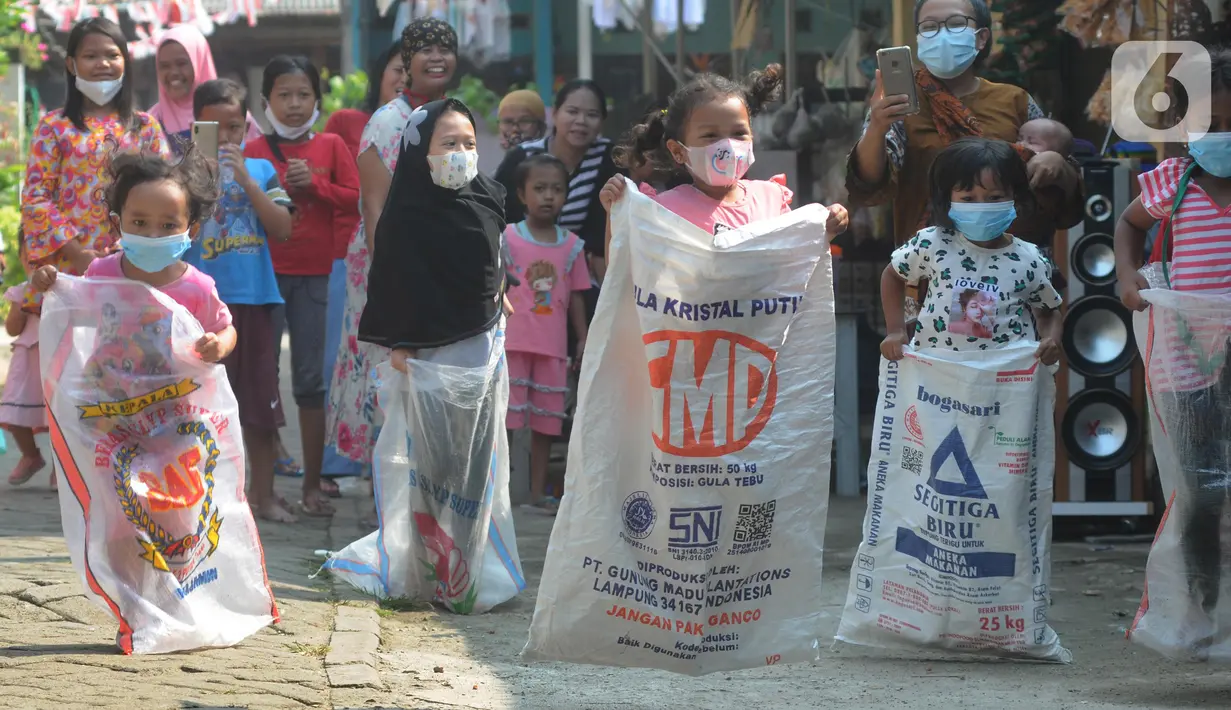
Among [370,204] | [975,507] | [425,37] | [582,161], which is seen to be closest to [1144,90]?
[582,161]

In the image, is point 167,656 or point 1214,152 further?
point 1214,152

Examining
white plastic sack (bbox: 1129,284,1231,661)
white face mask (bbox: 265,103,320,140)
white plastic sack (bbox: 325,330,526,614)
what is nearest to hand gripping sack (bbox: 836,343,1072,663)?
white plastic sack (bbox: 1129,284,1231,661)

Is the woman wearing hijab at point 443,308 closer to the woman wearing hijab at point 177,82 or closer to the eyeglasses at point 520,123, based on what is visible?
the woman wearing hijab at point 177,82

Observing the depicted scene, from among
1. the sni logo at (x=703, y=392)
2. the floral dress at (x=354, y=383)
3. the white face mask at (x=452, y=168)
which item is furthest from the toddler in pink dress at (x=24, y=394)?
the sni logo at (x=703, y=392)

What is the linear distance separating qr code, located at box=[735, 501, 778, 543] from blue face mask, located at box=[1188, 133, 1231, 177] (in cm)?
154

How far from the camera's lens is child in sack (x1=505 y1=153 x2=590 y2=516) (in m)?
7.07

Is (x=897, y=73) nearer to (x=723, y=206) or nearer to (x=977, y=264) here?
(x=977, y=264)

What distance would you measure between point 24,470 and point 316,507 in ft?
4.71

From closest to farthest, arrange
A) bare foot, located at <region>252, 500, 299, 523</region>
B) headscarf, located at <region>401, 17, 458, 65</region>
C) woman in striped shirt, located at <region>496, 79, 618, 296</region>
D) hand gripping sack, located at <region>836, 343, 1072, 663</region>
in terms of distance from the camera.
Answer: hand gripping sack, located at <region>836, 343, 1072, 663</region> → headscarf, located at <region>401, 17, 458, 65</region> → bare foot, located at <region>252, 500, 299, 523</region> → woman in striped shirt, located at <region>496, 79, 618, 296</region>

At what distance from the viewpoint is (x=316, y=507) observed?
665 centimetres

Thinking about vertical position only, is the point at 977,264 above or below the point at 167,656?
above

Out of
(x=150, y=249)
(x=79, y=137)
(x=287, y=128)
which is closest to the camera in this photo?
(x=150, y=249)

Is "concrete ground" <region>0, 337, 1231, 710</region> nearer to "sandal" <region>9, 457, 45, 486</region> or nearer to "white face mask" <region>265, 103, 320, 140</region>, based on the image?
"sandal" <region>9, 457, 45, 486</region>

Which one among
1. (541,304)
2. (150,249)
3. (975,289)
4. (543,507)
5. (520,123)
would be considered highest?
(520,123)
